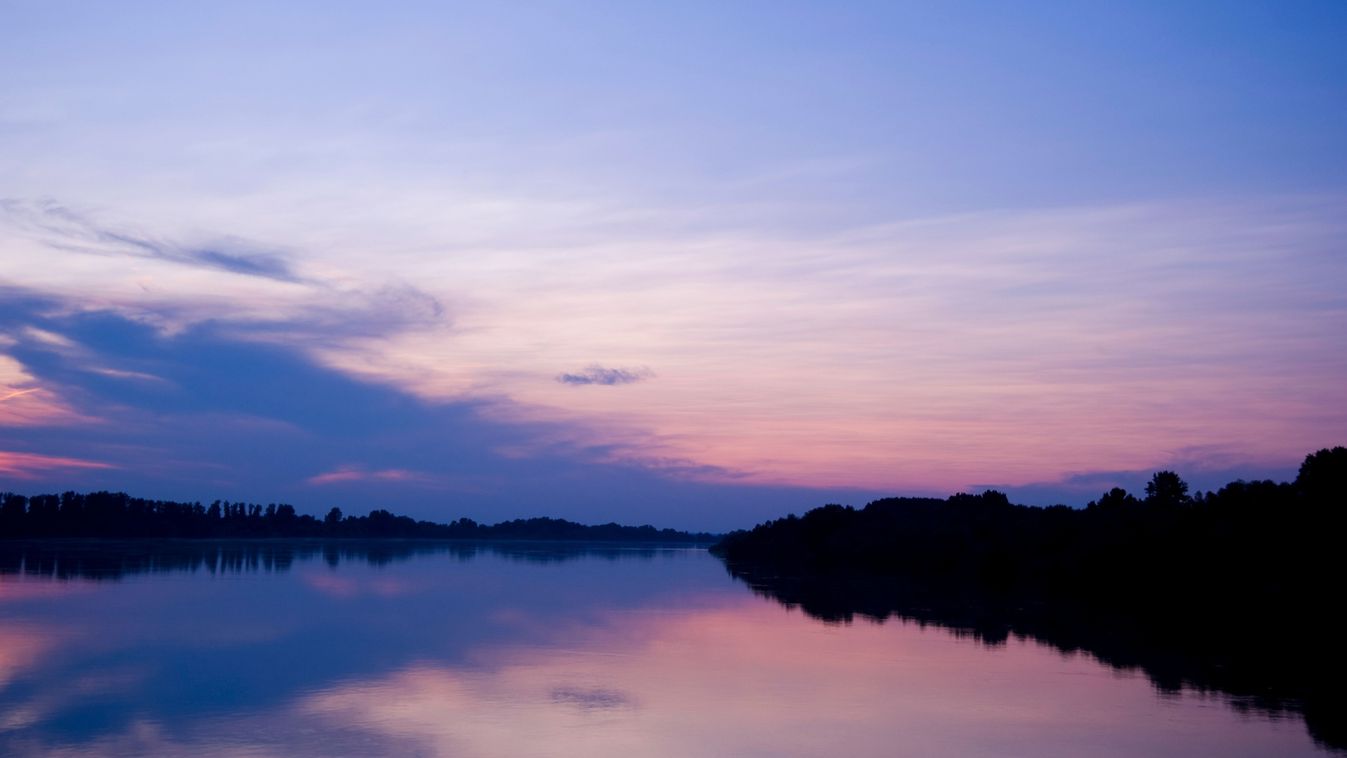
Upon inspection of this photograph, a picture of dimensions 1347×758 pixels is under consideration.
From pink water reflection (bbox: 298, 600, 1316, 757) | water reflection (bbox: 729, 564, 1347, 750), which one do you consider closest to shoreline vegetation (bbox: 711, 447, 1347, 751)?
water reflection (bbox: 729, 564, 1347, 750)

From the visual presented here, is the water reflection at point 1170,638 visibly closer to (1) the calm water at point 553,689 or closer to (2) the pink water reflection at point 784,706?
(1) the calm water at point 553,689

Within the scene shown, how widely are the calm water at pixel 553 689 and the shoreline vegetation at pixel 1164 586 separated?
2004 mm

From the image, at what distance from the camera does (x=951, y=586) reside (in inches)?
1967

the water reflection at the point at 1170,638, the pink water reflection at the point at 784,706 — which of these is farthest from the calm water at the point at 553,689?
the water reflection at the point at 1170,638

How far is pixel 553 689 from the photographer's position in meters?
18.2

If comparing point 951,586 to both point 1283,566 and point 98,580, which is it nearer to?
point 1283,566

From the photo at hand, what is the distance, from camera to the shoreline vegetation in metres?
22.4

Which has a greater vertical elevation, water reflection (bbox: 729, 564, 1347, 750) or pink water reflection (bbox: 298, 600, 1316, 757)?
water reflection (bbox: 729, 564, 1347, 750)

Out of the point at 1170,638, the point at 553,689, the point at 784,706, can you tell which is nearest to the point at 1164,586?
the point at 1170,638

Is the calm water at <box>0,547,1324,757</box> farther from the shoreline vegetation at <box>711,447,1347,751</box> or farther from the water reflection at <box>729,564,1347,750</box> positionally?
the shoreline vegetation at <box>711,447,1347,751</box>

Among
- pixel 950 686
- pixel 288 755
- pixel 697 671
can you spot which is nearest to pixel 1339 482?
pixel 950 686

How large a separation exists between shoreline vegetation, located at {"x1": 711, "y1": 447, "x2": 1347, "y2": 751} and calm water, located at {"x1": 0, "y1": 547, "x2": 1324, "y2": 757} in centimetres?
200

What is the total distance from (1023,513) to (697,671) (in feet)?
181

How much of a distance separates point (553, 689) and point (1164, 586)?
30283mm
